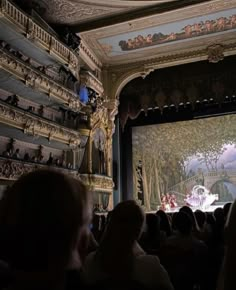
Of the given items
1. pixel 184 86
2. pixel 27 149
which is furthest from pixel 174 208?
pixel 27 149

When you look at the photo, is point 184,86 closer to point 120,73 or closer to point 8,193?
point 120,73

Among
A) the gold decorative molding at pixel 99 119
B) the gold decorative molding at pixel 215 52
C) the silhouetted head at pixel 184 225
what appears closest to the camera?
the silhouetted head at pixel 184 225

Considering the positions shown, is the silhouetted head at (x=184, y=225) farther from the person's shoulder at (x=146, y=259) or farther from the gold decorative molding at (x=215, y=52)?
the gold decorative molding at (x=215, y=52)

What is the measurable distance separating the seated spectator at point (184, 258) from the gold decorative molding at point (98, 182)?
414 cm

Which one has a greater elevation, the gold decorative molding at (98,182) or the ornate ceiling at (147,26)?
the ornate ceiling at (147,26)

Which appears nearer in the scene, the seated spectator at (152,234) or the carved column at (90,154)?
the seated spectator at (152,234)

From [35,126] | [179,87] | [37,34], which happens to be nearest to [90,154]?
[35,126]

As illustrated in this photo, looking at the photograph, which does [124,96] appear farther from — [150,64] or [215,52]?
[215,52]

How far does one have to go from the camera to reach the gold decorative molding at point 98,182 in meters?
6.89

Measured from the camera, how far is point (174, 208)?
29.7 feet

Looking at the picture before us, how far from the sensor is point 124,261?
1.71 meters

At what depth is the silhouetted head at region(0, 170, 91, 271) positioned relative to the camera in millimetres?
792

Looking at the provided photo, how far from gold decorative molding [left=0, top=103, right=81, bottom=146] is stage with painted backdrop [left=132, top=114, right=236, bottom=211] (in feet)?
12.7

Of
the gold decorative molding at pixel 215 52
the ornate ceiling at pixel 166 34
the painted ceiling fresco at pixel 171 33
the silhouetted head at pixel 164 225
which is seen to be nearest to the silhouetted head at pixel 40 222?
the silhouetted head at pixel 164 225
